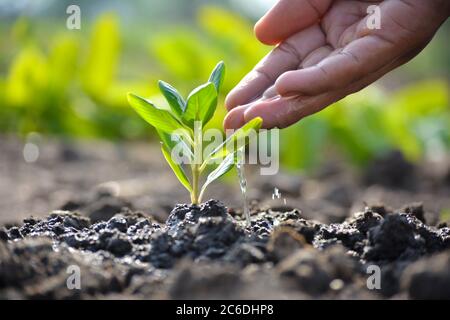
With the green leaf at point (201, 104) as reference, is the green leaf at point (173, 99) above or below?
above

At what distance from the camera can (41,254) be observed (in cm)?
136

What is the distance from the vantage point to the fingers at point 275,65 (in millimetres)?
1893

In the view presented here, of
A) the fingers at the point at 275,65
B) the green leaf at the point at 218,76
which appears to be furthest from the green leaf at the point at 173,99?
the fingers at the point at 275,65

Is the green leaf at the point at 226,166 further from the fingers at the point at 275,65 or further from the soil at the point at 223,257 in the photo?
the fingers at the point at 275,65

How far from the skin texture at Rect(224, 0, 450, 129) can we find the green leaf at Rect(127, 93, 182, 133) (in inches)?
5.5

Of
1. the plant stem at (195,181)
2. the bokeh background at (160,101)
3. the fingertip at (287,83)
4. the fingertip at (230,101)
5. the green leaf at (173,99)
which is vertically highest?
the bokeh background at (160,101)

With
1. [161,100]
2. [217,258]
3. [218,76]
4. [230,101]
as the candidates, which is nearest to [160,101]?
[161,100]

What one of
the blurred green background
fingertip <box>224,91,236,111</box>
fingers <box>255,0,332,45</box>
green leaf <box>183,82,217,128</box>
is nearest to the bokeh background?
the blurred green background

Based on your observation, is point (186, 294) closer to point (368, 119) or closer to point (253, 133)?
point (253, 133)

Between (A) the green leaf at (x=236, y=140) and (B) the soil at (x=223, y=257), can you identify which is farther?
(A) the green leaf at (x=236, y=140)

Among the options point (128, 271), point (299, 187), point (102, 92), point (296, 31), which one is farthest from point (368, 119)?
point (128, 271)

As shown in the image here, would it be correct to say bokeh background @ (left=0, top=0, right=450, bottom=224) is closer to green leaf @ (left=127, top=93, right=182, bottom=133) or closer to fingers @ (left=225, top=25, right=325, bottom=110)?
fingers @ (left=225, top=25, right=325, bottom=110)

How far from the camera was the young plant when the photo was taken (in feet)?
5.27

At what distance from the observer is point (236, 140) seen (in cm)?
160
